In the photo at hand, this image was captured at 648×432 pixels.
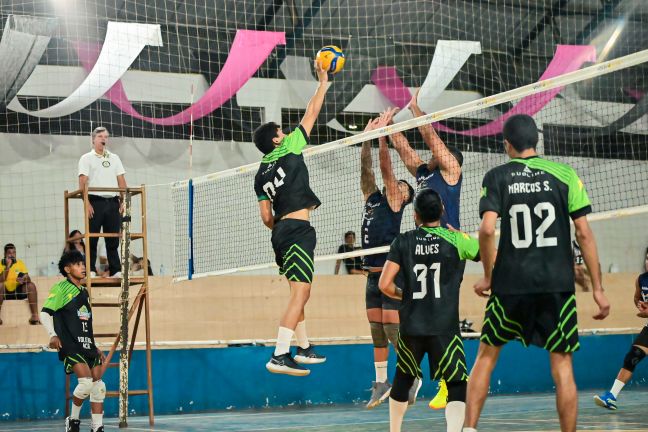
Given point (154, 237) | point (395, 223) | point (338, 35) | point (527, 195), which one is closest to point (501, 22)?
point (338, 35)

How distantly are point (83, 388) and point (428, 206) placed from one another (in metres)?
4.91

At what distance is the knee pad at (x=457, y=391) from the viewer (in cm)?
696

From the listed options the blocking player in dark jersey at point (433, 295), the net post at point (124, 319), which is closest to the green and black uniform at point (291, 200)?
the blocking player in dark jersey at point (433, 295)

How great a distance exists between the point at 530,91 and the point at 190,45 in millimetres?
10858

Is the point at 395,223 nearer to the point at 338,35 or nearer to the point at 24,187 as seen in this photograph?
the point at 24,187

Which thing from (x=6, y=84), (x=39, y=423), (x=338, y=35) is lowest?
(x=39, y=423)

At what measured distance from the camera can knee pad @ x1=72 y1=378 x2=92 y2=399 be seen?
10.1 metres

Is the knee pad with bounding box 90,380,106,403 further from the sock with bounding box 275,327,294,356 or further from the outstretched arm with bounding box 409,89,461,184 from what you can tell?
the outstretched arm with bounding box 409,89,461,184

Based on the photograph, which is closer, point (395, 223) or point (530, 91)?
point (530, 91)

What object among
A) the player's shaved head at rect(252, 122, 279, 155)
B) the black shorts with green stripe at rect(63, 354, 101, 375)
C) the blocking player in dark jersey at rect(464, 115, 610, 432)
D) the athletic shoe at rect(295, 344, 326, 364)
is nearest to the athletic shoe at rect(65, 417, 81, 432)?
the black shorts with green stripe at rect(63, 354, 101, 375)

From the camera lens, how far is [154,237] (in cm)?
1816

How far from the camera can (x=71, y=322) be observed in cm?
1021

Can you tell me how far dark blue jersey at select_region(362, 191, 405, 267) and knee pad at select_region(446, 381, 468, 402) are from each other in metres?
3.40

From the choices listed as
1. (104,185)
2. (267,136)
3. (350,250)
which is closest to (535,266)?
(267,136)
